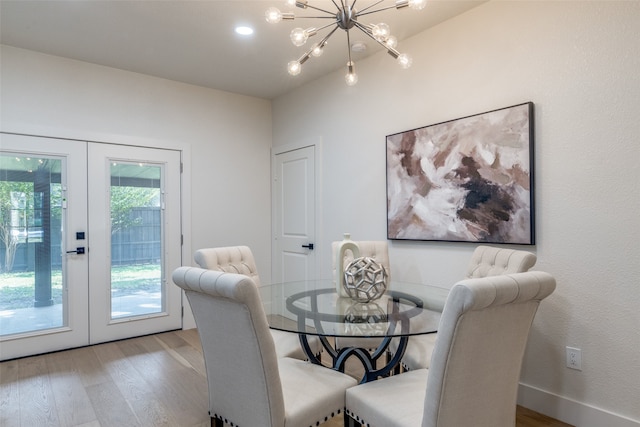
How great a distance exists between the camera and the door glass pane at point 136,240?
374cm

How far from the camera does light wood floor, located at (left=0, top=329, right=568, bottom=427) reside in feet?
7.44

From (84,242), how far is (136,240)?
454mm

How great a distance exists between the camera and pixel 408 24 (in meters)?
2.87

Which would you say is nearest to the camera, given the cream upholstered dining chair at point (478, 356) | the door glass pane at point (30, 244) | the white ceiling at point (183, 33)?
the cream upholstered dining chair at point (478, 356)

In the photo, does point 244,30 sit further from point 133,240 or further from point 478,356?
point 478,356

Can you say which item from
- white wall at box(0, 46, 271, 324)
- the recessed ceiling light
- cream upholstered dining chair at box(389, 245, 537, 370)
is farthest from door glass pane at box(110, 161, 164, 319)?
cream upholstered dining chair at box(389, 245, 537, 370)

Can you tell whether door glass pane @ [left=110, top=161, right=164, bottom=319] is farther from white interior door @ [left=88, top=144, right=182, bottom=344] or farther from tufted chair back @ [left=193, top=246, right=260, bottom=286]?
tufted chair back @ [left=193, top=246, right=260, bottom=286]

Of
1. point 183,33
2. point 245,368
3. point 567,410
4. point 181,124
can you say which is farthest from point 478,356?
point 181,124

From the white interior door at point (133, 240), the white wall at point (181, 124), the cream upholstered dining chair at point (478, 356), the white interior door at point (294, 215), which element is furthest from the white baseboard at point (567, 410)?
the white interior door at point (133, 240)

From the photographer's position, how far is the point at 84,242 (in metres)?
3.54

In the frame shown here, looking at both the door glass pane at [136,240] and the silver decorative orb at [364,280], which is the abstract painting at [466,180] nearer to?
the silver decorative orb at [364,280]

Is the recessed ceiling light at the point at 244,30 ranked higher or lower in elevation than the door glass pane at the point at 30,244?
higher

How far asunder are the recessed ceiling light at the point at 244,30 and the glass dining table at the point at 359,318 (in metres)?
1.99

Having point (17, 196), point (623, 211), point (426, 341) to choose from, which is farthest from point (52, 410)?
point (623, 211)
